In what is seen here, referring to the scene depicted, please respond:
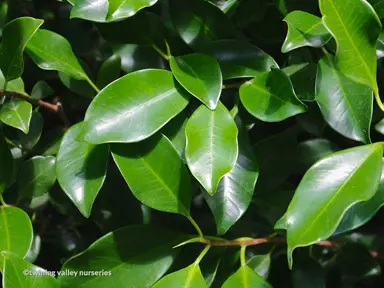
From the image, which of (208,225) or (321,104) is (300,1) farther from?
(208,225)

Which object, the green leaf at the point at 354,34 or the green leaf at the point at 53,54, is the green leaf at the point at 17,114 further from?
the green leaf at the point at 354,34

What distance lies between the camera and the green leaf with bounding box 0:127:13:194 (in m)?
0.76

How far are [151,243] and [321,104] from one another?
11.0 inches

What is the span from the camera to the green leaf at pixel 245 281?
683mm

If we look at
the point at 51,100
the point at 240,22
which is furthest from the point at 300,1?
the point at 51,100

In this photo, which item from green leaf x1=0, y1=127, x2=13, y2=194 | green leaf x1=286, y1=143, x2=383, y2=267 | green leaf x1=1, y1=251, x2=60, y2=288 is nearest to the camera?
green leaf x1=286, y1=143, x2=383, y2=267

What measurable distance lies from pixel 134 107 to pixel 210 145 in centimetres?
10

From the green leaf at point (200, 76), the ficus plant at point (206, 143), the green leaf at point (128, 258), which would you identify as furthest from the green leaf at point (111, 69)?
the green leaf at point (128, 258)

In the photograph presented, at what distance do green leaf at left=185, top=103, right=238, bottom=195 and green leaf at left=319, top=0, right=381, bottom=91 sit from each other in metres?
0.14

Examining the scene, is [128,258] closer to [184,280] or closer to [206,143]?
[184,280]

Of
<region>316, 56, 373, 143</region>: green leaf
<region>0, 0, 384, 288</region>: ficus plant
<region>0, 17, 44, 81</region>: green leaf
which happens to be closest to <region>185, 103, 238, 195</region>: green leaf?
<region>0, 0, 384, 288</region>: ficus plant

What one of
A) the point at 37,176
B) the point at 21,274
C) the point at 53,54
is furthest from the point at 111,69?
the point at 21,274

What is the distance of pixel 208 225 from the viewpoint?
0.90 m

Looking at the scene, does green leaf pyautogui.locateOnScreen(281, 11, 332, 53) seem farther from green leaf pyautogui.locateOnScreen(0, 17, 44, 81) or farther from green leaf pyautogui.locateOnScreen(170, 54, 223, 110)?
green leaf pyautogui.locateOnScreen(0, 17, 44, 81)
